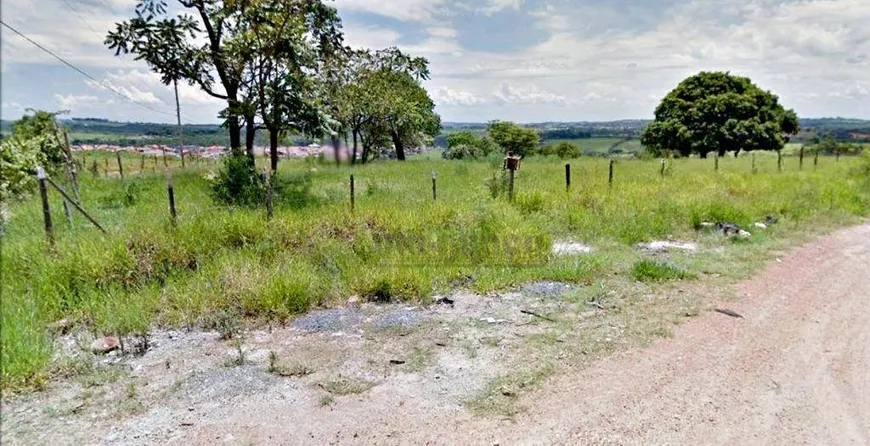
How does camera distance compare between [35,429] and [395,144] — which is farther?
[395,144]

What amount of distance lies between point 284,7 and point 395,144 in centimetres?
1879

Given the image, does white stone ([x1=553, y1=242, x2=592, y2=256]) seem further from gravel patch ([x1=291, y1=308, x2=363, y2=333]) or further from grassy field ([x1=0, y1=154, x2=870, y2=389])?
gravel patch ([x1=291, y1=308, x2=363, y2=333])

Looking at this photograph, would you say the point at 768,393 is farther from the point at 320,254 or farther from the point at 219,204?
the point at 219,204

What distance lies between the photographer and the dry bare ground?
9.61 feet

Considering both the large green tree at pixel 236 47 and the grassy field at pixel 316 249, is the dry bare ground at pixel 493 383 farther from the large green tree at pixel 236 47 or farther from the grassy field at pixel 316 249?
the large green tree at pixel 236 47

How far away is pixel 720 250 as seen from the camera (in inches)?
284

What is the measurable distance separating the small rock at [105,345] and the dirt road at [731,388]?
3.24 meters

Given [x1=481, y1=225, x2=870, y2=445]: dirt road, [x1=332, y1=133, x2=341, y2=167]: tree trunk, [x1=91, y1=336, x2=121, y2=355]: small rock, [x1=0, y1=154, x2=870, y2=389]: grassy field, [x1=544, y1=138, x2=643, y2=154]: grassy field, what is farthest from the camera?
[x1=544, y1=138, x2=643, y2=154]: grassy field

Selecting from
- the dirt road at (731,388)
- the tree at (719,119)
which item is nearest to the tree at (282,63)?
the dirt road at (731,388)

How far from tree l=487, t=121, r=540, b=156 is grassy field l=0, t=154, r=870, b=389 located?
40.6 metres

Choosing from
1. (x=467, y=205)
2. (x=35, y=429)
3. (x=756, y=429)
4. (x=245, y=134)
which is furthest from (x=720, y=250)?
(x=245, y=134)

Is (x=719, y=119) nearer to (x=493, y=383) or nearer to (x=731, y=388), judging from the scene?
(x=731, y=388)

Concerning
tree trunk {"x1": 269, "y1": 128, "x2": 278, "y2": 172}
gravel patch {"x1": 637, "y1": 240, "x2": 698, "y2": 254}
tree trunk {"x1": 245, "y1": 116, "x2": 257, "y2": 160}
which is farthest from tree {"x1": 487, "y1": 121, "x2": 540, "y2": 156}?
gravel patch {"x1": 637, "y1": 240, "x2": 698, "y2": 254}

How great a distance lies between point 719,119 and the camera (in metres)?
31.1
